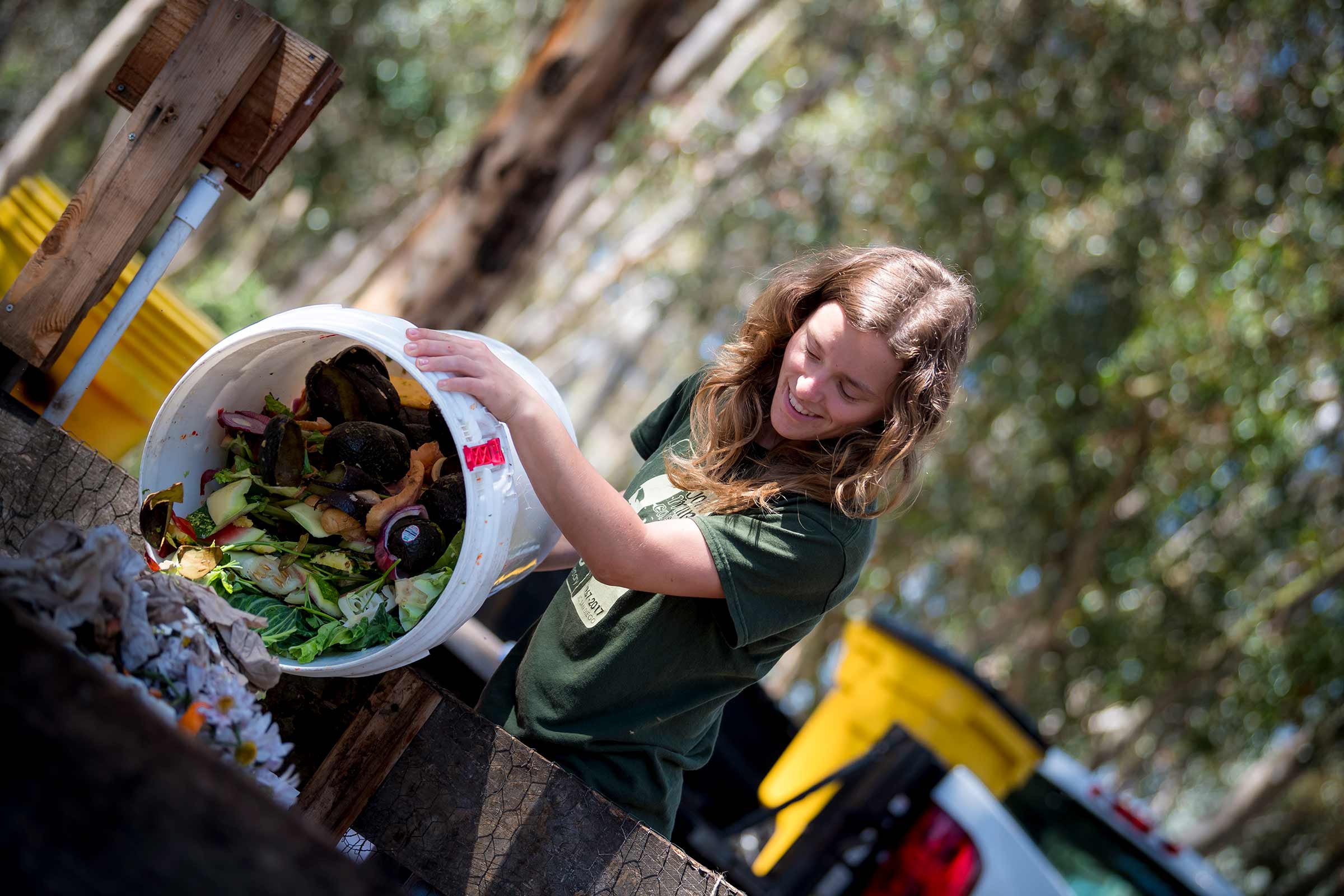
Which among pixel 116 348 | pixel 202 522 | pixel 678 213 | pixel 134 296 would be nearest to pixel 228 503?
pixel 202 522

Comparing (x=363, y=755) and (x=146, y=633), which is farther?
(x=363, y=755)

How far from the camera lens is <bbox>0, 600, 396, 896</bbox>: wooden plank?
913mm

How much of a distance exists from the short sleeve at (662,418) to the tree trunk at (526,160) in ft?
8.52

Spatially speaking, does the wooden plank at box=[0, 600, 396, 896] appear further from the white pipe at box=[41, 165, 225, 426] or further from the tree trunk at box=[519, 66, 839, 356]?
the tree trunk at box=[519, 66, 839, 356]

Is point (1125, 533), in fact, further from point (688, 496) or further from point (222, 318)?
point (688, 496)

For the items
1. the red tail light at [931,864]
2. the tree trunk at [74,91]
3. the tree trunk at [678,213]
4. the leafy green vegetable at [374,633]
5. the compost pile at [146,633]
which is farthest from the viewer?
the tree trunk at [678,213]

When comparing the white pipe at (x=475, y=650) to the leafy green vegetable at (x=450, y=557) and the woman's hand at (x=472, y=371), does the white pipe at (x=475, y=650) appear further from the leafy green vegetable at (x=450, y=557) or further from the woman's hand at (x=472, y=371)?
the woman's hand at (x=472, y=371)

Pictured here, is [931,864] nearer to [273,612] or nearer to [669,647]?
[669,647]

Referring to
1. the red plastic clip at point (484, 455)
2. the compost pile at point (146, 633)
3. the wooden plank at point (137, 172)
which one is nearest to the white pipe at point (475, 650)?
the red plastic clip at point (484, 455)

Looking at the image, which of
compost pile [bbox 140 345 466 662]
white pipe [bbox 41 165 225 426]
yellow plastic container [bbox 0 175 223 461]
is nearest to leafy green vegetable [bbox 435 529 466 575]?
compost pile [bbox 140 345 466 662]

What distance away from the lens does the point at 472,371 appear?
1787 millimetres

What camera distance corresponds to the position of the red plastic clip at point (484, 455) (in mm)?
1748

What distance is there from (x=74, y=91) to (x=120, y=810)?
748 centimetres

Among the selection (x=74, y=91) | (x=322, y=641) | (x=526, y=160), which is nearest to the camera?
(x=322, y=641)
